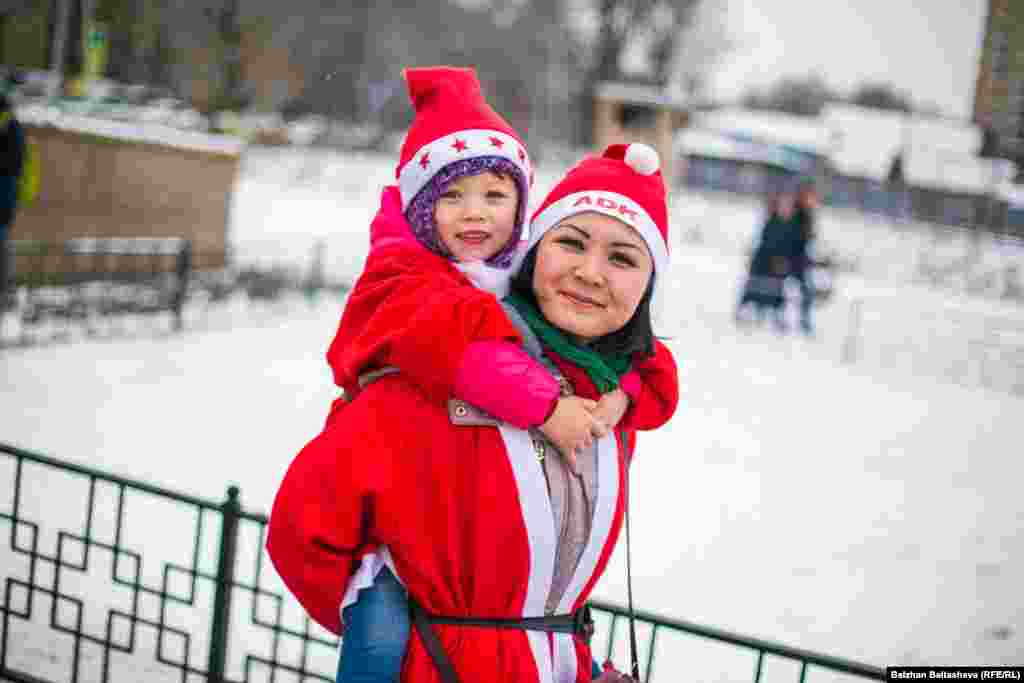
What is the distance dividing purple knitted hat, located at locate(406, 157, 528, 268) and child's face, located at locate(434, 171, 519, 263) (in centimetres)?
1

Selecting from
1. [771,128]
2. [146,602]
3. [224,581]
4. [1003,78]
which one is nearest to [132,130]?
[146,602]

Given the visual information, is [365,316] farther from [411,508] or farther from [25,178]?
[25,178]

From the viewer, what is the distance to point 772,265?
46.0 feet

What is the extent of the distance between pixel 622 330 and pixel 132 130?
1208 cm

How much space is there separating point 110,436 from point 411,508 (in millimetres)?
5741

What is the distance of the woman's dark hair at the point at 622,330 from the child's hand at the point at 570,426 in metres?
0.20

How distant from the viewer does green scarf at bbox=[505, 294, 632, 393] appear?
1.91 metres

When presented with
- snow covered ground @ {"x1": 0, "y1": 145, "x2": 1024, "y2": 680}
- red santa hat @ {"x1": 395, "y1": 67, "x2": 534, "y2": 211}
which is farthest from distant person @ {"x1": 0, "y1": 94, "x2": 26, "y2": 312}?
red santa hat @ {"x1": 395, "y1": 67, "x2": 534, "y2": 211}

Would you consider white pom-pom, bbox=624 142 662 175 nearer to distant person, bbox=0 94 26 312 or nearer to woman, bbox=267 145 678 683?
woman, bbox=267 145 678 683

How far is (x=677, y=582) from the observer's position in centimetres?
562

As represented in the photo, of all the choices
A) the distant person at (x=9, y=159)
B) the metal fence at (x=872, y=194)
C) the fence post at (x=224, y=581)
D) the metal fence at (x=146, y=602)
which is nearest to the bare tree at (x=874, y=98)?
the metal fence at (x=872, y=194)

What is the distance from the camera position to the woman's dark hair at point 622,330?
6.52 feet

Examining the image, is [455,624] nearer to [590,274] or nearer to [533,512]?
[533,512]

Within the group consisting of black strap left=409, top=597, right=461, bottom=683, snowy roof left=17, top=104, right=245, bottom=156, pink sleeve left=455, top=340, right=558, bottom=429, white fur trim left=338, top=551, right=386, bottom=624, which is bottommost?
black strap left=409, top=597, right=461, bottom=683
